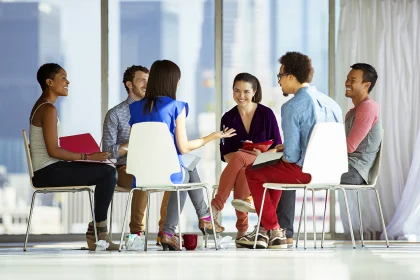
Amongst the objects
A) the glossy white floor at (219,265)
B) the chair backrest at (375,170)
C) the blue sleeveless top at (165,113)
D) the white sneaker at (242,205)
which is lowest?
the glossy white floor at (219,265)

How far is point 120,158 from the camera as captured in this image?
6520mm

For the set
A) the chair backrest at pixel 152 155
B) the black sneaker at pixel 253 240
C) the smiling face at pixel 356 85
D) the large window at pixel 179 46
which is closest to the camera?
the chair backrest at pixel 152 155

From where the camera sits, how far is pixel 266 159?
19.2 feet

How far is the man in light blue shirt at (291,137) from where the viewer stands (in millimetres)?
5750

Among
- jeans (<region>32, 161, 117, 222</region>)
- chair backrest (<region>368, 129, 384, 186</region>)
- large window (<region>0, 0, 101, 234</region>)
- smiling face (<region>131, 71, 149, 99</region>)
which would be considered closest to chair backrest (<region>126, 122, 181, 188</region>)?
jeans (<region>32, 161, 117, 222</region>)

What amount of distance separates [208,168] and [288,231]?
2008 millimetres

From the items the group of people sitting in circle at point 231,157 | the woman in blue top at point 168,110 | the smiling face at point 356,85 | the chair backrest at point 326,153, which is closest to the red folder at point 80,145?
the group of people sitting in circle at point 231,157

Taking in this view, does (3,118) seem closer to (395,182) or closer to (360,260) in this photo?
(395,182)

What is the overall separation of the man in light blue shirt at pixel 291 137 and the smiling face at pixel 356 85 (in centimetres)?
38

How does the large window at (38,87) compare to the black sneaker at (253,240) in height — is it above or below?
above

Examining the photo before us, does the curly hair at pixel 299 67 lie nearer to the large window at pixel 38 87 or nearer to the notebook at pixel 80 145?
the notebook at pixel 80 145

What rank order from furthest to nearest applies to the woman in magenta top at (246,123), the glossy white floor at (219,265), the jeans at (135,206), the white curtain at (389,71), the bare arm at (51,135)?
the white curtain at (389,71) < the woman in magenta top at (246,123) < the jeans at (135,206) < the bare arm at (51,135) < the glossy white floor at (219,265)

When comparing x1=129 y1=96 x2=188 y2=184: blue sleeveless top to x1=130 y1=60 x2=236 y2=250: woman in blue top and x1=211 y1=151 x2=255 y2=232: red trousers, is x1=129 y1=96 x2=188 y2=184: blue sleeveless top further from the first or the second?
x1=211 y1=151 x2=255 y2=232: red trousers

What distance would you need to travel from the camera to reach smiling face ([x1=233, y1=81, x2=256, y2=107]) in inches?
258
